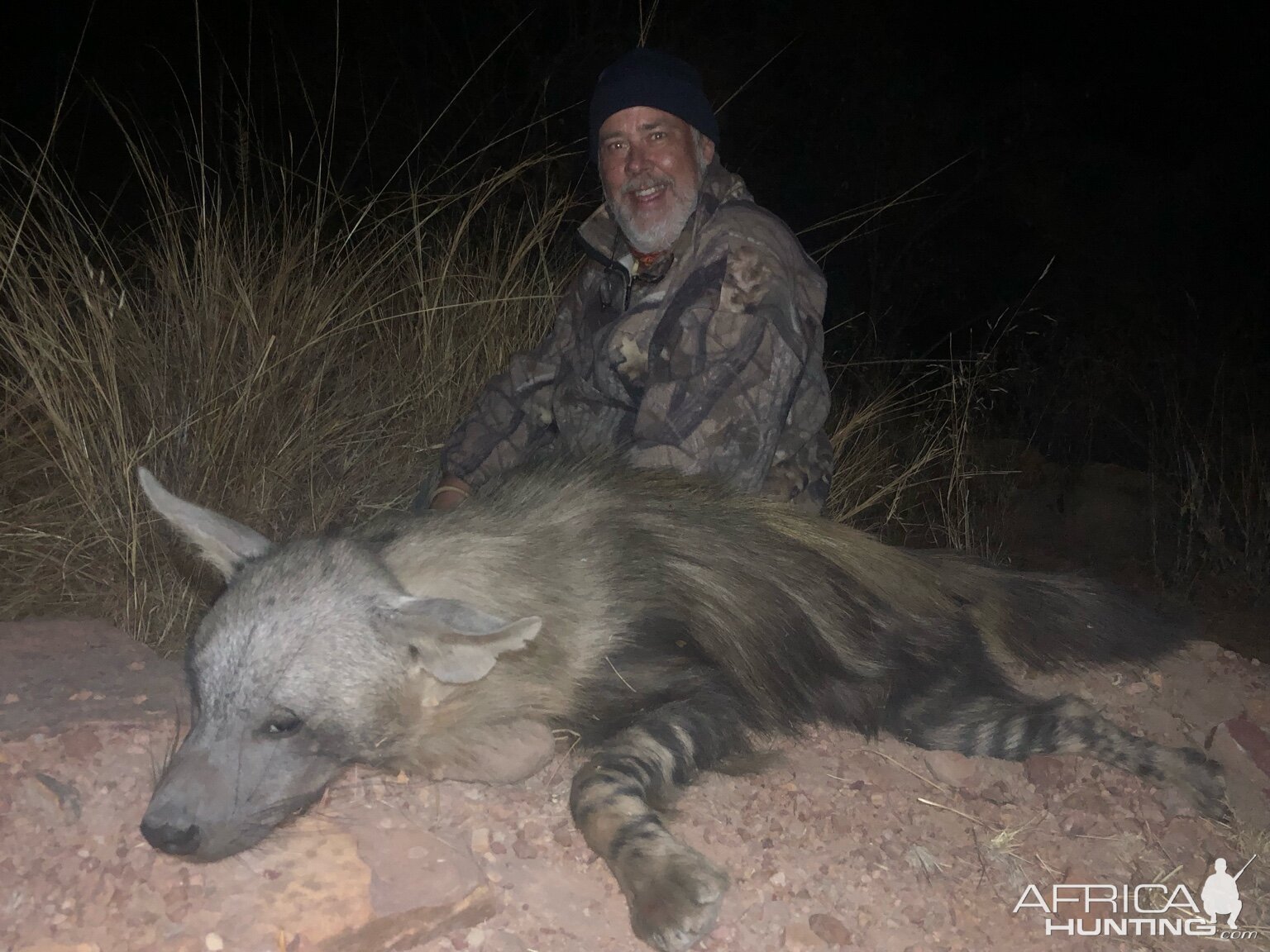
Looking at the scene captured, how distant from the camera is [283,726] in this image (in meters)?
1.99

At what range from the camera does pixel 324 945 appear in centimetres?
166

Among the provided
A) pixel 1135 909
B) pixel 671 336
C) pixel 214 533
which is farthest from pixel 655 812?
pixel 671 336

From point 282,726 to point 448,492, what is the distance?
1473 mm

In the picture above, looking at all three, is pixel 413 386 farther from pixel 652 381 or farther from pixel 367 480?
pixel 652 381

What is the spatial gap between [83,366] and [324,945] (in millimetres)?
1970

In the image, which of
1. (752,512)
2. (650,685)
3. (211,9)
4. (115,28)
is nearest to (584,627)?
(650,685)

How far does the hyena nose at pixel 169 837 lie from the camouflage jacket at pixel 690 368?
1414 mm

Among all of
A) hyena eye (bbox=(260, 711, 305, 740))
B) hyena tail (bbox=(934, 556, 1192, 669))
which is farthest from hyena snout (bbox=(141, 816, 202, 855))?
hyena tail (bbox=(934, 556, 1192, 669))

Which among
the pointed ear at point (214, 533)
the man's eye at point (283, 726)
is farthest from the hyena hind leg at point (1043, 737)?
the pointed ear at point (214, 533)

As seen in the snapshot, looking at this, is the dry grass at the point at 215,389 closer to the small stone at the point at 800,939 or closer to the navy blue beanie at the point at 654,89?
the navy blue beanie at the point at 654,89

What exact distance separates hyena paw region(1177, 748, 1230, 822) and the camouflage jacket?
4.18 ft

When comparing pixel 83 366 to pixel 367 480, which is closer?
pixel 83 366

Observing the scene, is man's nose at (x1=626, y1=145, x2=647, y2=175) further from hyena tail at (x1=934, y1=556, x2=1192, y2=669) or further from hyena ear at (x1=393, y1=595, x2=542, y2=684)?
hyena ear at (x1=393, y1=595, x2=542, y2=684)

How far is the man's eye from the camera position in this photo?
1984mm
